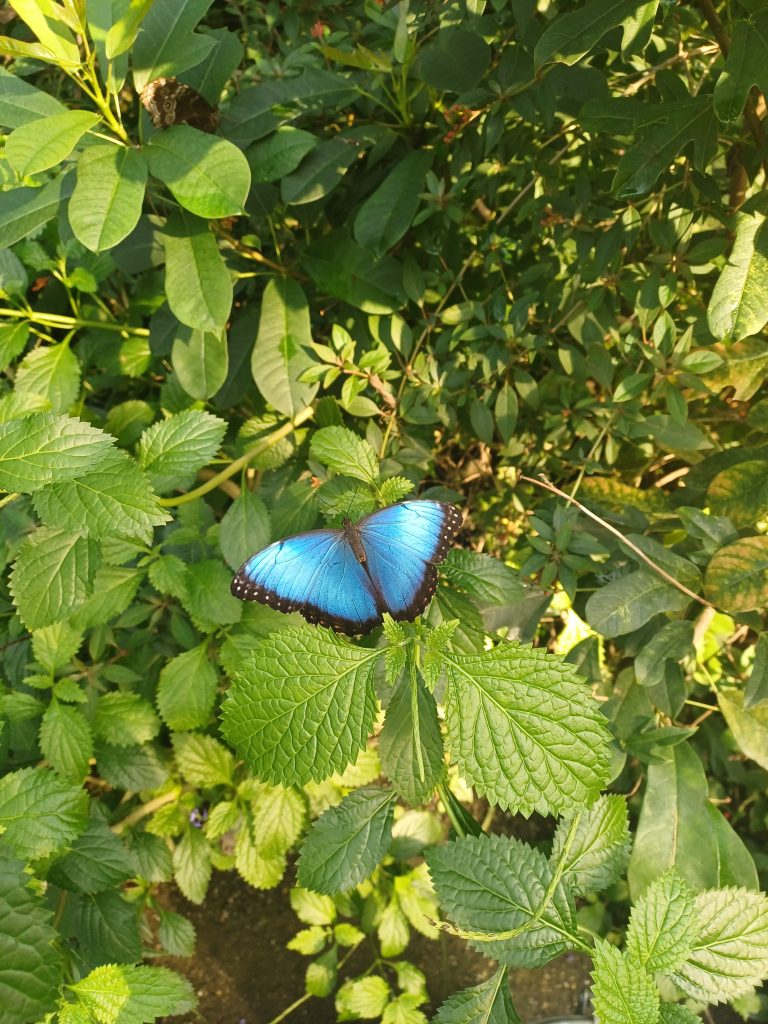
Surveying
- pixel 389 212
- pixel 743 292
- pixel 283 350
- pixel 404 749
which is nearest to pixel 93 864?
pixel 404 749

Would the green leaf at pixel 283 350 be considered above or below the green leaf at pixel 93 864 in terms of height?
above

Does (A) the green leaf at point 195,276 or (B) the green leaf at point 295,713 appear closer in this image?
(B) the green leaf at point 295,713

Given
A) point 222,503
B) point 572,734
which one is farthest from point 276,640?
point 222,503

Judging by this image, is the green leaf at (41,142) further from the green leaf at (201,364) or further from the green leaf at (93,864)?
the green leaf at (93,864)

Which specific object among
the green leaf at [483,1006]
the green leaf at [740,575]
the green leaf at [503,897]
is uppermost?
the green leaf at [740,575]

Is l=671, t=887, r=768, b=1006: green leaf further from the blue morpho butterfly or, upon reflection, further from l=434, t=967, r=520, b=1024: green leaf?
the blue morpho butterfly

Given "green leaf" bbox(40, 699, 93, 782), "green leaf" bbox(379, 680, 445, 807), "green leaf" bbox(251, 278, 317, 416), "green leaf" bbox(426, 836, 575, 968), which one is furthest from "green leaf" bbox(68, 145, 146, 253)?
Result: "green leaf" bbox(426, 836, 575, 968)

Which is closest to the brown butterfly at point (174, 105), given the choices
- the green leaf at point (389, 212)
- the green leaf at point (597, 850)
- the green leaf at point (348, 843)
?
the green leaf at point (389, 212)
